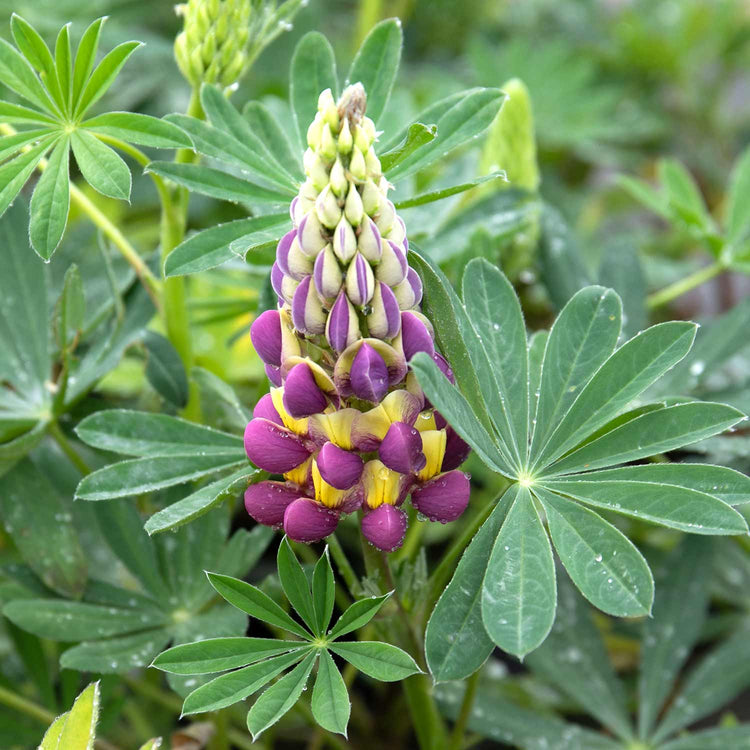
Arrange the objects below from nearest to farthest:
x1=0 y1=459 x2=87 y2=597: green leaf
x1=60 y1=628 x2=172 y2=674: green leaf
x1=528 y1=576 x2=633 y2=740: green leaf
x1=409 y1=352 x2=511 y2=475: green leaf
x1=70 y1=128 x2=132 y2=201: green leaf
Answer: x1=409 y1=352 x2=511 y2=475: green leaf
x1=70 y1=128 x2=132 y2=201: green leaf
x1=60 y1=628 x2=172 y2=674: green leaf
x1=0 y1=459 x2=87 y2=597: green leaf
x1=528 y1=576 x2=633 y2=740: green leaf

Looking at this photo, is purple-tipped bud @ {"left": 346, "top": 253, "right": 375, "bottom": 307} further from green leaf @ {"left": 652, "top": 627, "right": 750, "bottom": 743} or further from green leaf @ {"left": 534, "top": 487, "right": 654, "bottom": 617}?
green leaf @ {"left": 652, "top": 627, "right": 750, "bottom": 743}

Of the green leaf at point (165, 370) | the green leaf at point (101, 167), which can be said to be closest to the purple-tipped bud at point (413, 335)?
the green leaf at point (101, 167)

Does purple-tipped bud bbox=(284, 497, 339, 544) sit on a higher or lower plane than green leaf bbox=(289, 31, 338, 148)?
lower

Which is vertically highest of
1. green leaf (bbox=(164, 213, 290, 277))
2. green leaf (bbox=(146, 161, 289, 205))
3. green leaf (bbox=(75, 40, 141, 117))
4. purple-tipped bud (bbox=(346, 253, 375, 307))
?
green leaf (bbox=(75, 40, 141, 117))

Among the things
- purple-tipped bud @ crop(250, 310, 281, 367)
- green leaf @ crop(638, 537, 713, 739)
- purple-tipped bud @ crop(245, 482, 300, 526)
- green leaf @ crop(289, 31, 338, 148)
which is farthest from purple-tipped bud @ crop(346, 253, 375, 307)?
green leaf @ crop(638, 537, 713, 739)

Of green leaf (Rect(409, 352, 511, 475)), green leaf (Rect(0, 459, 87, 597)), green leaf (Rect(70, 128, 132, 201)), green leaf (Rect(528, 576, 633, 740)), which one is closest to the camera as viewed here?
green leaf (Rect(409, 352, 511, 475))

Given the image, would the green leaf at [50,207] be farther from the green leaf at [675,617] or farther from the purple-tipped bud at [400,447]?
the green leaf at [675,617]
